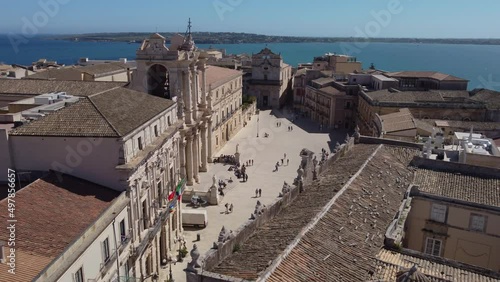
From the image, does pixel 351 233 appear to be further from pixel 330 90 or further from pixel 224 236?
pixel 330 90

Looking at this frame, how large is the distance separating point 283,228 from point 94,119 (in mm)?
11580

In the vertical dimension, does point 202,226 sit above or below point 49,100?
below

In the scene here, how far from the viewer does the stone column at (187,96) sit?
38019 millimetres

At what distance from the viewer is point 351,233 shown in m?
16.6

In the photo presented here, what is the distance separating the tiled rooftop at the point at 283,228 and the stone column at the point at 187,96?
18.5 metres


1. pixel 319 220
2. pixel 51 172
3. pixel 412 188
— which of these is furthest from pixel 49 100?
pixel 412 188

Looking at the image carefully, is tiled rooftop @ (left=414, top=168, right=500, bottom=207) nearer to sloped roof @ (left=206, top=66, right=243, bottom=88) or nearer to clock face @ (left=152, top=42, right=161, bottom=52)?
clock face @ (left=152, top=42, right=161, bottom=52)

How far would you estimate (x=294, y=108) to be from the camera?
88688 millimetres

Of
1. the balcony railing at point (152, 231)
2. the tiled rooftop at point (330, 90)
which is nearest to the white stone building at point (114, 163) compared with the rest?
the balcony railing at point (152, 231)

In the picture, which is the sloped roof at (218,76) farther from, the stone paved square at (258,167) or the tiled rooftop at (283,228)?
the tiled rooftop at (283,228)

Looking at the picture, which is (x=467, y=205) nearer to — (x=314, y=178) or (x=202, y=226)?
(x=314, y=178)

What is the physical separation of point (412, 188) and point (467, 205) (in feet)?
8.74

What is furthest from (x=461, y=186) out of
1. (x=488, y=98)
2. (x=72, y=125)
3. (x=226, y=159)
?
(x=488, y=98)

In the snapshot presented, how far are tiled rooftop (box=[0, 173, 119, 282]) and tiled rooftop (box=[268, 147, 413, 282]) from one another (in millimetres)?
8233
